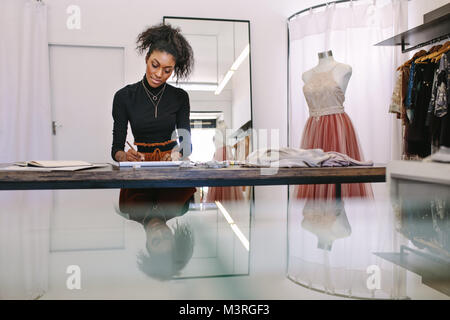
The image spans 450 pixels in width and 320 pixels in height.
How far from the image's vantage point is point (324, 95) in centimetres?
281

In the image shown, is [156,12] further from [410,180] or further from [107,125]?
[410,180]

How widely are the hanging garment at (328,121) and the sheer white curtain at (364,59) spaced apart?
64 centimetres

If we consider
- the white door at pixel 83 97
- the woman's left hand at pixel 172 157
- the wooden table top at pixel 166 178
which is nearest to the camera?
the wooden table top at pixel 166 178

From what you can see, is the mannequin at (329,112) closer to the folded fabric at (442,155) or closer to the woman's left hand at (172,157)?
the woman's left hand at (172,157)

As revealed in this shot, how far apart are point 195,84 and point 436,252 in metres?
3.29

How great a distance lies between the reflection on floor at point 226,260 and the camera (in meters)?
0.28

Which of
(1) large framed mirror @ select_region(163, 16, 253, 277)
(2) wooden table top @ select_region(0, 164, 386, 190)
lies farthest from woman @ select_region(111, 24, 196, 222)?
(1) large framed mirror @ select_region(163, 16, 253, 277)

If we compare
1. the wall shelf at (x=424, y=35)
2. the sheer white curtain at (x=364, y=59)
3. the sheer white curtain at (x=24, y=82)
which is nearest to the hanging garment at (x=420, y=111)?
the wall shelf at (x=424, y=35)

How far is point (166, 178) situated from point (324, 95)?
210 centimetres

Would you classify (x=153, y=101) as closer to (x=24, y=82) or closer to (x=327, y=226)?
(x=327, y=226)

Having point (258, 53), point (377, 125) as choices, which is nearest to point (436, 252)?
point (377, 125)

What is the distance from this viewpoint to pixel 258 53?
12.3 ft
